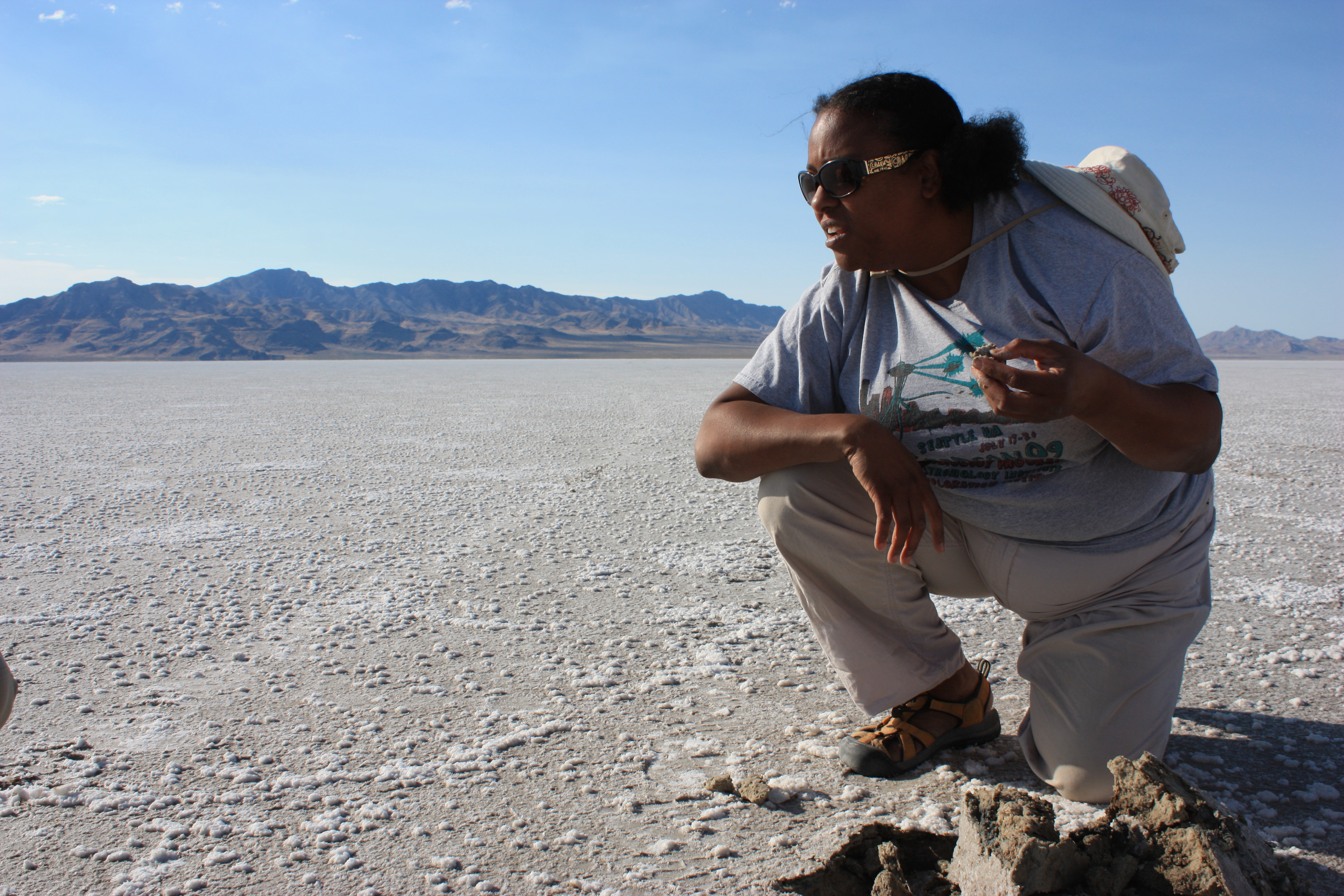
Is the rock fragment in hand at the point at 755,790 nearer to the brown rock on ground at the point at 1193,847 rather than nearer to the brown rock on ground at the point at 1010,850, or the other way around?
the brown rock on ground at the point at 1010,850

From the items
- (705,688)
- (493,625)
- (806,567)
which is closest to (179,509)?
(493,625)

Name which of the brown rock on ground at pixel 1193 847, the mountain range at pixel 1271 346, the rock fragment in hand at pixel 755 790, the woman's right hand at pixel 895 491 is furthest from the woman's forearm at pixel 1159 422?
the mountain range at pixel 1271 346

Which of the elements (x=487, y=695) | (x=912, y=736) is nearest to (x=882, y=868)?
(x=912, y=736)

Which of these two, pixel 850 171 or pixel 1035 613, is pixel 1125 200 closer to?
pixel 850 171

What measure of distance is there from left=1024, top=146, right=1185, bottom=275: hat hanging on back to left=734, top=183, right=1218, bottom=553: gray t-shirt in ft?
0.10

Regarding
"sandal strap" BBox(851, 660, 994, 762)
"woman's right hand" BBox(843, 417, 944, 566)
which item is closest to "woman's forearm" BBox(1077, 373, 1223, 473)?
"woman's right hand" BBox(843, 417, 944, 566)

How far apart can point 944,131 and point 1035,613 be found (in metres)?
1.08

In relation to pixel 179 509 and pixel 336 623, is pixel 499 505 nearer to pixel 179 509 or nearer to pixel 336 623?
pixel 179 509

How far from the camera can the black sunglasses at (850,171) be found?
1.94 m

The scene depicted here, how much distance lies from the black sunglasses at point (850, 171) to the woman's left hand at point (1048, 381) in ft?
1.75

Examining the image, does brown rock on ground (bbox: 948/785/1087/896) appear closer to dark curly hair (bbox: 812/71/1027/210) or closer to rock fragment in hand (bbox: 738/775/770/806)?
rock fragment in hand (bbox: 738/775/770/806)

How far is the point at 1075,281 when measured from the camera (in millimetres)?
1846

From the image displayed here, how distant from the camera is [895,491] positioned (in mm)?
1857

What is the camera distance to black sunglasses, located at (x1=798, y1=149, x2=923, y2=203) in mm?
1937
